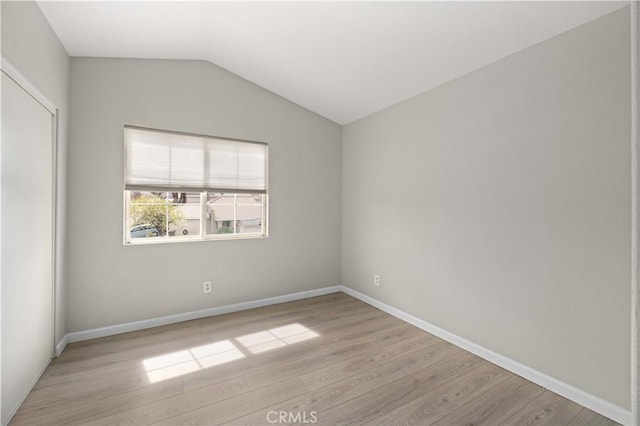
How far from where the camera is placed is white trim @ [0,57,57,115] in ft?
5.31

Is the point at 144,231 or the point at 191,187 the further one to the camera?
the point at 191,187

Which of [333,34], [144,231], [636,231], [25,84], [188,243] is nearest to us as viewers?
[636,231]

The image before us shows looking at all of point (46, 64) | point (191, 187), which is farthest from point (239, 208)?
point (46, 64)

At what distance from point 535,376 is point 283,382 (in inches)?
73.8

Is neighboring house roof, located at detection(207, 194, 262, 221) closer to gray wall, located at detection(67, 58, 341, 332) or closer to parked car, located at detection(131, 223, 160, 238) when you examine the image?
gray wall, located at detection(67, 58, 341, 332)

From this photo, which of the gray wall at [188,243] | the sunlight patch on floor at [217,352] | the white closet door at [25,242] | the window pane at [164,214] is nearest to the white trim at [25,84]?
the white closet door at [25,242]

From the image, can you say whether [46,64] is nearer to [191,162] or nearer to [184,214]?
[191,162]

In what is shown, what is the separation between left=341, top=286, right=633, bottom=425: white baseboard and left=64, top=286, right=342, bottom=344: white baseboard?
142 centimetres

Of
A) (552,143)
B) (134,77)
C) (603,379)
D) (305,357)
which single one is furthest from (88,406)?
(552,143)

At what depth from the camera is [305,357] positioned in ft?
8.04

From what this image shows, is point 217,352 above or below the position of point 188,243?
below

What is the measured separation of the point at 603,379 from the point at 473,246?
3.75 ft

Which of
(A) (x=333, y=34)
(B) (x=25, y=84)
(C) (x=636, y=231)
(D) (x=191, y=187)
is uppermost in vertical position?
(A) (x=333, y=34)

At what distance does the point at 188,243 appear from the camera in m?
3.19
